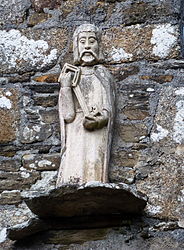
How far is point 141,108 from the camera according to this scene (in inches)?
211

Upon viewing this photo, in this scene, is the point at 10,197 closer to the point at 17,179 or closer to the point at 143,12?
the point at 17,179

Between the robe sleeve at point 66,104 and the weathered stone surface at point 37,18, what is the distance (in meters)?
0.73

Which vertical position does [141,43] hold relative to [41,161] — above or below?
above

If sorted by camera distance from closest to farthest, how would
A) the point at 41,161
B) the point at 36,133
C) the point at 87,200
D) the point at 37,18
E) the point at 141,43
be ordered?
the point at 87,200
the point at 41,161
the point at 36,133
the point at 141,43
the point at 37,18

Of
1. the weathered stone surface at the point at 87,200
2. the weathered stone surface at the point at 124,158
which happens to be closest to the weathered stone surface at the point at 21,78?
the weathered stone surface at the point at 124,158

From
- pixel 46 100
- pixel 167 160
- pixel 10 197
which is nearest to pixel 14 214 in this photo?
pixel 10 197

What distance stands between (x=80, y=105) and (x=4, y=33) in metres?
0.92

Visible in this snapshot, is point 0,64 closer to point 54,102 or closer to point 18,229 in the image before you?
point 54,102

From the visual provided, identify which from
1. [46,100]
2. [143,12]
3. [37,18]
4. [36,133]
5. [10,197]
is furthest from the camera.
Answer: [37,18]

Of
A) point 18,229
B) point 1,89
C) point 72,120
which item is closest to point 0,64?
point 1,89

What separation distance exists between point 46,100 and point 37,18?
2.01 feet

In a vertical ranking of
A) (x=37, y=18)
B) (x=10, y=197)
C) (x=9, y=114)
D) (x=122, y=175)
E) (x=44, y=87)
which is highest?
(x=37, y=18)

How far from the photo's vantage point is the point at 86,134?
5.11 m

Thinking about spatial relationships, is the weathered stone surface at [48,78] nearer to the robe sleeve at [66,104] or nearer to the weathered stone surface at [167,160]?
the robe sleeve at [66,104]
